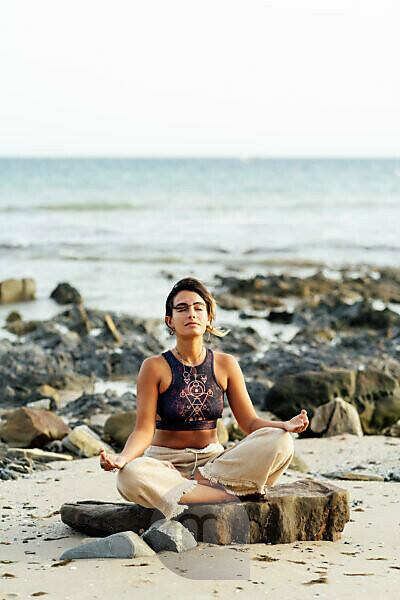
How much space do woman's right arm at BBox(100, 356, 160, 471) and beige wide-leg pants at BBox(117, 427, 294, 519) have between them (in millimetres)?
69

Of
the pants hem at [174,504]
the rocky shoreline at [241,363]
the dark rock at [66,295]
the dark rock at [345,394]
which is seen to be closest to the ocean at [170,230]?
the dark rock at [66,295]

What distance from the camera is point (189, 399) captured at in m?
5.34

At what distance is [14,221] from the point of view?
124 feet

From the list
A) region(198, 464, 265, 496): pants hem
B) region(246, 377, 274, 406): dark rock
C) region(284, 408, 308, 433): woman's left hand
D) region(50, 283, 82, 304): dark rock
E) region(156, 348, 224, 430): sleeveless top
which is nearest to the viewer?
region(284, 408, 308, 433): woman's left hand

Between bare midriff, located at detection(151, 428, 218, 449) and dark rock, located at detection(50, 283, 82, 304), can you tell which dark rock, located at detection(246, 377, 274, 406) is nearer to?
bare midriff, located at detection(151, 428, 218, 449)

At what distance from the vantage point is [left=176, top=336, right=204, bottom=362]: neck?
541 cm

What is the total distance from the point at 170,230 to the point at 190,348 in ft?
93.5

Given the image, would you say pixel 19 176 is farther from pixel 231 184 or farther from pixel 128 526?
pixel 128 526

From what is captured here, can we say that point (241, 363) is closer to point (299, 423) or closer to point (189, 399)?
point (189, 399)

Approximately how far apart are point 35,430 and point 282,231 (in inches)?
1046

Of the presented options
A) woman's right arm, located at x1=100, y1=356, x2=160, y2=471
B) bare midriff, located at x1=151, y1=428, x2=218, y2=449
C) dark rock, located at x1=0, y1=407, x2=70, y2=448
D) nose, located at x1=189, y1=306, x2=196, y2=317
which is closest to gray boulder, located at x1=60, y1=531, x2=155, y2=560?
woman's right arm, located at x1=100, y1=356, x2=160, y2=471

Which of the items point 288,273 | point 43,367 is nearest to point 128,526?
point 43,367

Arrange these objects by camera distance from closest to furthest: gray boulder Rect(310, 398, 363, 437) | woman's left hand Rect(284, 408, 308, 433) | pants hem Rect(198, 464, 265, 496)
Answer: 1. woman's left hand Rect(284, 408, 308, 433)
2. pants hem Rect(198, 464, 265, 496)
3. gray boulder Rect(310, 398, 363, 437)

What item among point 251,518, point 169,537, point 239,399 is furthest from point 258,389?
point 169,537
